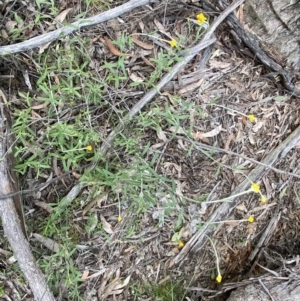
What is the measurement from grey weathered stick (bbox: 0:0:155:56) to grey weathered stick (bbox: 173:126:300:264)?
1.02 meters

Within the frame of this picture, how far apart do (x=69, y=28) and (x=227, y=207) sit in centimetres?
120

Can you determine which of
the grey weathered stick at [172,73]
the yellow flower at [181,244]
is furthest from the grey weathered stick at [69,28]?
the yellow flower at [181,244]

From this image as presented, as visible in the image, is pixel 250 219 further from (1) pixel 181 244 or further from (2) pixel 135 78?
(2) pixel 135 78

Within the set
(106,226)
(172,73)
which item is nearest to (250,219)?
(106,226)

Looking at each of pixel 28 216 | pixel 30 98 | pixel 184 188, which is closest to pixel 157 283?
pixel 184 188

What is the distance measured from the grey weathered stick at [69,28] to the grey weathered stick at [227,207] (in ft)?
3.36

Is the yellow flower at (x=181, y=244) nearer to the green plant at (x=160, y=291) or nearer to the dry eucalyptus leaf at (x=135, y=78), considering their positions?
the green plant at (x=160, y=291)

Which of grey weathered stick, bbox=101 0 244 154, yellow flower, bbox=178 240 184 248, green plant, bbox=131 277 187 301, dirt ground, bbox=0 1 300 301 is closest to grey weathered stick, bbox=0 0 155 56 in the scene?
dirt ground, bbox=0 1 300 301

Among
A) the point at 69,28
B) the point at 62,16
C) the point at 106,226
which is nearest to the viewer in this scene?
the point at 69,28

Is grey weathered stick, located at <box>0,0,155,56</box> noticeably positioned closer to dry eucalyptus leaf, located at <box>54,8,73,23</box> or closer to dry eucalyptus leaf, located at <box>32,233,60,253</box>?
dry eucalyptus leaf, located at <box>54,8,73,23</box>

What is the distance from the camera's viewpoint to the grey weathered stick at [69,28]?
2.02 m

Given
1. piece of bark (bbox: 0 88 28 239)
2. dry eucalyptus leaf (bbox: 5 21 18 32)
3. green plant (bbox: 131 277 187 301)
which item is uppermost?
dry eucalyptus leaf (bbox: 5 21 18 32)

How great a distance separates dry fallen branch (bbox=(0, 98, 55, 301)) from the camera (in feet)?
6.64

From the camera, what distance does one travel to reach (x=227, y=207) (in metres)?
2.35
